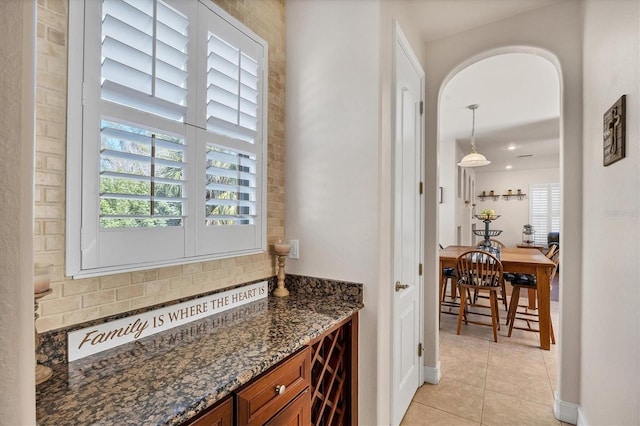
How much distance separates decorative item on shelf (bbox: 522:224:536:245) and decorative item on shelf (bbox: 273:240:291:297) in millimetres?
8890

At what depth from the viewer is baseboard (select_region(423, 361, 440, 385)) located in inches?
94.0

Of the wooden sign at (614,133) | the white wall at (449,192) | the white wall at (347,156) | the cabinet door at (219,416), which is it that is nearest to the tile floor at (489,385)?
the white wall at (347,156)

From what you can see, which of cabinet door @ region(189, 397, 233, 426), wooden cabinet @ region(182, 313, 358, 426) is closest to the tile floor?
wooden cabinet @ region(182, 313, 358, 426)

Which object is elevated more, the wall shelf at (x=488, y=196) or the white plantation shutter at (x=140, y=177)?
the wall shelf at (x=488, y=196)

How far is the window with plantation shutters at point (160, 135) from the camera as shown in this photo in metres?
0.99

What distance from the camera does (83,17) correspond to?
984mm

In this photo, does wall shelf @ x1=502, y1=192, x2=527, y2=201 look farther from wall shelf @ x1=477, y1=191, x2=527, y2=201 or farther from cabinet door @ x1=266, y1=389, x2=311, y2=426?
cabinet door @ x1=266, y1=389, x2=311, y2=426

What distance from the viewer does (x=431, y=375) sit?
94.3 inches

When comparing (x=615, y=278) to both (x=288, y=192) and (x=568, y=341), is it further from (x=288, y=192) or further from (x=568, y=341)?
(x=288, y=192)

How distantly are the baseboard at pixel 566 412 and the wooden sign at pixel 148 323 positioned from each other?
84.8 inches

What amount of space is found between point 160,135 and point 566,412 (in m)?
2.89

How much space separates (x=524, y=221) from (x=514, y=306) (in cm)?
642

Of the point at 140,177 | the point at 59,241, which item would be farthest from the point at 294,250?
the point at 59,241

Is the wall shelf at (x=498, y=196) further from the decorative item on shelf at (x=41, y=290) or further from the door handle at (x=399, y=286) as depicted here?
the decorative item on shelf at (x=41, y=290)
